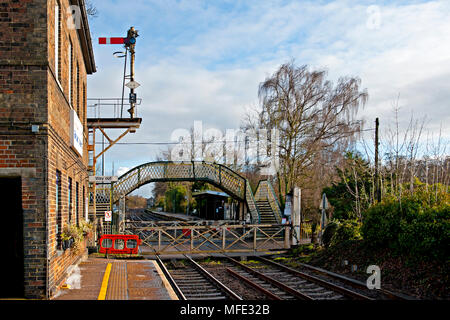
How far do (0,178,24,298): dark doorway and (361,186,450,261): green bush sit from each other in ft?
30.4

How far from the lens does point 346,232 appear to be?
16109 mm

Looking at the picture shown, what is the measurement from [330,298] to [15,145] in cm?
753

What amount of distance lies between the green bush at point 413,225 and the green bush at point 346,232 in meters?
1.92

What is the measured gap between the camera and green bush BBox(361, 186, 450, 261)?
1056cm

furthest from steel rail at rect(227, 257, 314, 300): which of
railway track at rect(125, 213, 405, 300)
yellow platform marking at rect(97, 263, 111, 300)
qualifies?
yellow platform marking at rect(97, 263, 111, 300)

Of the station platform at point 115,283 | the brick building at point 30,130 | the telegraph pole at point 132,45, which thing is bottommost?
the station platform at point 115,283

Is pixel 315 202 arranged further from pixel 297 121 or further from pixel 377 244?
pixel 377 244

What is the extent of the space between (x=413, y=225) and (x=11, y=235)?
31.3 feet

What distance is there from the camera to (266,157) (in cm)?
2969

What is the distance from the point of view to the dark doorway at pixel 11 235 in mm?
8398

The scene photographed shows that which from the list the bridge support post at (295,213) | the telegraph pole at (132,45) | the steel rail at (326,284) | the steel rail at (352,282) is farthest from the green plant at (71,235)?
the telegraph pole at (132,45)

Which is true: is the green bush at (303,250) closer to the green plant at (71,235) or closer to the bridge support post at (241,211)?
the green plant at (71,235)

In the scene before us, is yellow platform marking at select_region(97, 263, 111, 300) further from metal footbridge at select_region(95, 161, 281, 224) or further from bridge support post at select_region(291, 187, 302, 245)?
metal footbridge at select_region(95, 161, 281, 224)
